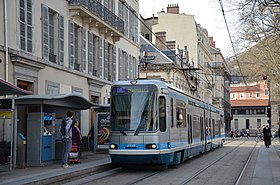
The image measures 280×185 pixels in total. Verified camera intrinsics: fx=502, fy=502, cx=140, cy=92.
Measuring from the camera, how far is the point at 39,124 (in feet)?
57.4

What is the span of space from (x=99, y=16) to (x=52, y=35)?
5482 millimetres

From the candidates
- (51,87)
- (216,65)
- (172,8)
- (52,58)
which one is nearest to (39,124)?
(51,87)

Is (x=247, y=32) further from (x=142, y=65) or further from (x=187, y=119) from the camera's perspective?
(x=142, y=65)

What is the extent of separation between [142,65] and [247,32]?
2635 centimetres

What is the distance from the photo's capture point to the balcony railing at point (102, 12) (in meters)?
27.1

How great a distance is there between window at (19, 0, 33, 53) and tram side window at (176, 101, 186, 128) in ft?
22.5

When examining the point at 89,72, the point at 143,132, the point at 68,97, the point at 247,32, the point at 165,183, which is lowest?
the point at 165,183

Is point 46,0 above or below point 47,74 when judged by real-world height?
above

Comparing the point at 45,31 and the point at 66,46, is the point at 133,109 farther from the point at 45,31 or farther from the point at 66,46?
the point at 66,46

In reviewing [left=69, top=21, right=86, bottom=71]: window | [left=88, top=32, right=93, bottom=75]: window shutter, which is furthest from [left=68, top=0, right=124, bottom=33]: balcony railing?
[left=88, top=32, right=93, bottom=75]: window shutter

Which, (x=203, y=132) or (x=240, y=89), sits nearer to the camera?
(x=203, y=132)

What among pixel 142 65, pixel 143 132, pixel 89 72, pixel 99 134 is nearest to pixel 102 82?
pixel 89 72

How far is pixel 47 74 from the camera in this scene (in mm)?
23438

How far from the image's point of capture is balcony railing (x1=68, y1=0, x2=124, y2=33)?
27.1 metres
